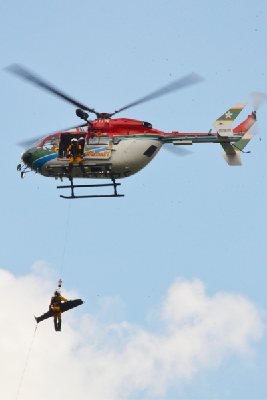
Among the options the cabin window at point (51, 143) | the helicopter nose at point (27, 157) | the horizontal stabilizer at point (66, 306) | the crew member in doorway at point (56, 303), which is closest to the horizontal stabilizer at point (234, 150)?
the cabin window at point (51, 143)

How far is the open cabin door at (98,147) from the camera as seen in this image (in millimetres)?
17719

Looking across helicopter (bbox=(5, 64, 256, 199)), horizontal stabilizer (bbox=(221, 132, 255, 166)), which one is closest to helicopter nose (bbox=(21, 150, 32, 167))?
helicopter (bbox=(5, 64, 256, 199))

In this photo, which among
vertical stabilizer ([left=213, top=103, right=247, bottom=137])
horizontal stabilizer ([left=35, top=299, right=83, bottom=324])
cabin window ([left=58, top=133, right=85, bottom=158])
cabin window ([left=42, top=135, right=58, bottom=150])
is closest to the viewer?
horizontal stabilizer ([left=35, top=299, right=83, bottom=324])

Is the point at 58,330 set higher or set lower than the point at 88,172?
lower

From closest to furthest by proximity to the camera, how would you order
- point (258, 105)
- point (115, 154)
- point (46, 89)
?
point (46, 89) → point (115, 154) → point (258, 105)

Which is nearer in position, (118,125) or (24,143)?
(118,125)

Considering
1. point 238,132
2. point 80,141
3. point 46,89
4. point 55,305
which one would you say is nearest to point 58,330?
point 55,305

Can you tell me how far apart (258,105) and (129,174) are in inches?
175

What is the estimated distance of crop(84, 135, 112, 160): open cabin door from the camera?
1772cm

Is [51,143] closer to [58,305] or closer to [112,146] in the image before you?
[112,146]

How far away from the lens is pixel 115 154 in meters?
17.7

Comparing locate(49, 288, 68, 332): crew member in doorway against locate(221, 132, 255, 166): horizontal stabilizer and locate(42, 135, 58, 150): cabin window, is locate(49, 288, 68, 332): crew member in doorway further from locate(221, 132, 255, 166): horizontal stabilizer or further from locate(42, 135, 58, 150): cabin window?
locate(221, 132, 255, 166): horizontal stabilizer

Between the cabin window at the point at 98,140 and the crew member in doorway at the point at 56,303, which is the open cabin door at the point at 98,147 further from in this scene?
the crew member in doorway at the point at 56,303

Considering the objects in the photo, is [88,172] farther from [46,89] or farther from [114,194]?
[46,89]
